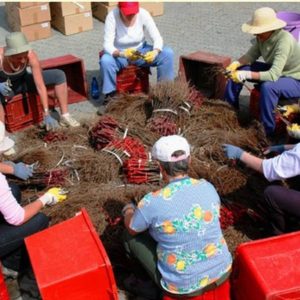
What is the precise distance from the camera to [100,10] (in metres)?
8.98

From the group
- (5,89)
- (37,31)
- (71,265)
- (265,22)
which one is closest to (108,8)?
(37,31)

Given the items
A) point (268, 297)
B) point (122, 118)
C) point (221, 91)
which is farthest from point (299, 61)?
point (268, 297)

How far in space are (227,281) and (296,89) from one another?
2.74m

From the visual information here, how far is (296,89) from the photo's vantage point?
518 centimetres

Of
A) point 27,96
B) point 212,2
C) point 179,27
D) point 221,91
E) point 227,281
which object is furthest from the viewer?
point 212,2

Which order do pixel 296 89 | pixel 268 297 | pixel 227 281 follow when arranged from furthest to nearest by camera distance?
pixel 296 89
pixel 227 281
pixel 268 297

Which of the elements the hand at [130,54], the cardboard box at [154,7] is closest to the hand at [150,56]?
the hand at [130,54]

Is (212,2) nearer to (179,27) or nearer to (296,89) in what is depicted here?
(179,27)

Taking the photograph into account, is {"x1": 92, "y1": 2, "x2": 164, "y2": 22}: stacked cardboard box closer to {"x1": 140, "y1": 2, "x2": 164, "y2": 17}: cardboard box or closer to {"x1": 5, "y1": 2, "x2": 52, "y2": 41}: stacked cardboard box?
{"x1": 140, "y1": 2, "x2": 164, "y2": 17}: cardboard box

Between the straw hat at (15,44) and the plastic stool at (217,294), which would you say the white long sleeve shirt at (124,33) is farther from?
the plastic stool at (217,294)

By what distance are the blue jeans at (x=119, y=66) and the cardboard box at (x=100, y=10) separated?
285cm

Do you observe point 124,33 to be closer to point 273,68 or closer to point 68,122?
point 68,122

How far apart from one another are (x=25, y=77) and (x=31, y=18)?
305cm

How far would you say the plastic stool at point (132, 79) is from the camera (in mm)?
6062
